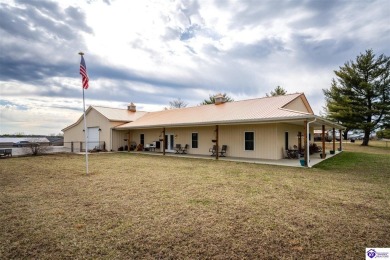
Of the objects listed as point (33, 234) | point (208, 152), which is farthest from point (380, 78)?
point (33, 234)

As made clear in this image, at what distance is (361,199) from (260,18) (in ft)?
28.6

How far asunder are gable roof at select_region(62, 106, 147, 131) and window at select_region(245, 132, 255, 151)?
13700 mm

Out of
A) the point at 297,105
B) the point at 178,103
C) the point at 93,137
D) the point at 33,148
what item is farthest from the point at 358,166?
the point at 178,103

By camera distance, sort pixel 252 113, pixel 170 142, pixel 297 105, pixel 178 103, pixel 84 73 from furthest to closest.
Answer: pixel 178 103 < pixel 170 142 < pixel 297 105 < pixel 252 113 < pixel 84 73

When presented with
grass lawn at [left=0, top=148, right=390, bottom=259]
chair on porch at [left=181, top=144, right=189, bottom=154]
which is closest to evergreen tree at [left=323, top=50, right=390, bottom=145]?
chair on porch at [left=181, top=144, right=189, bottom=154]

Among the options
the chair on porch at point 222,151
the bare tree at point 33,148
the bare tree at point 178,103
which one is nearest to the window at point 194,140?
the chair on porch at point 222,151

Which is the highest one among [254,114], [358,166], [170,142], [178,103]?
[178,103]

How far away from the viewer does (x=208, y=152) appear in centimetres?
1705

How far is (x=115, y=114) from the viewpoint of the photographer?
24.0 m

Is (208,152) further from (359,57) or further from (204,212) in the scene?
(359,57)

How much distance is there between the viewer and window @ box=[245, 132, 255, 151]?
14711 millimetres

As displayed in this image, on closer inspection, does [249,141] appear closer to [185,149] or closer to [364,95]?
[185,149]

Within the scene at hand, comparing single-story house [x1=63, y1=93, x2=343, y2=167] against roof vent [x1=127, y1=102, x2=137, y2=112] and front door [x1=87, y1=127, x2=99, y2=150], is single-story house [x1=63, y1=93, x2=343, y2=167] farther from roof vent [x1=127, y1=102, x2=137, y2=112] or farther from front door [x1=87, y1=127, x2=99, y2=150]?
roof vent [x1=127, y1=102, x2=137, y2=112]

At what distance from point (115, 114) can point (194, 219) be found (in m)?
21.8
